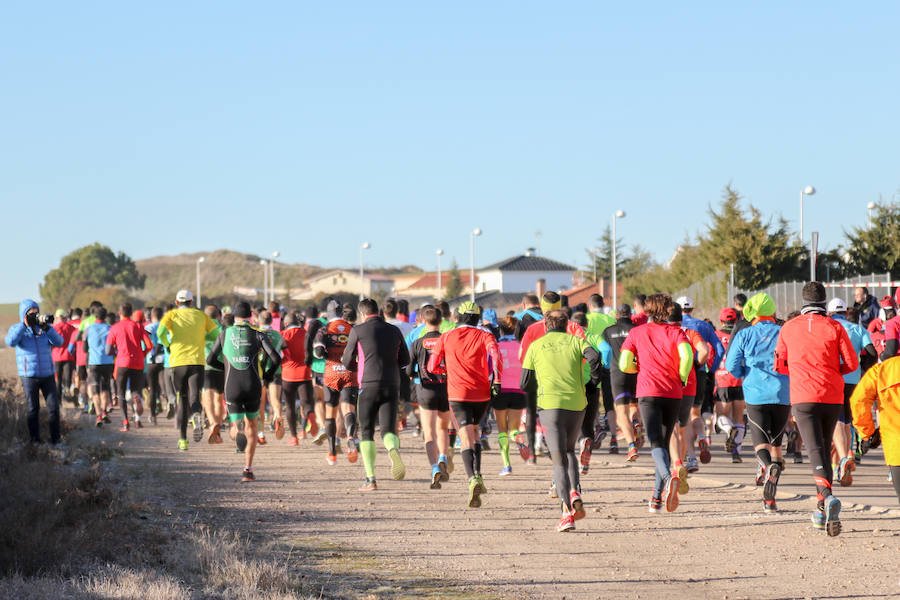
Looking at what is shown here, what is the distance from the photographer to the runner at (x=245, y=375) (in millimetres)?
13219

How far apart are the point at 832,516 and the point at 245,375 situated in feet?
22.3

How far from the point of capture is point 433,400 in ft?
40.1

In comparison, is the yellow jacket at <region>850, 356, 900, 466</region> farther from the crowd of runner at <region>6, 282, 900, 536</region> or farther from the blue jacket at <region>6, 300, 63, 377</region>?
the blue jacket at <region>6, 300, 63, 377</region>

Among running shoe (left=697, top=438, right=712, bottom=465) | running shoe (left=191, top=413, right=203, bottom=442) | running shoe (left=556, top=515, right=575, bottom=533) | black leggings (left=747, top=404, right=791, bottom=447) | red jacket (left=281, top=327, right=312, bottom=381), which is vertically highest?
red jacket (left=281, top=327, right=312, bottom=381)

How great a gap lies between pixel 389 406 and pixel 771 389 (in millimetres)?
3880

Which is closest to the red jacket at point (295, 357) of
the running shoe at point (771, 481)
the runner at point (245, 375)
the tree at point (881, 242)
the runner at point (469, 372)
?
the runner at point (245, 375)

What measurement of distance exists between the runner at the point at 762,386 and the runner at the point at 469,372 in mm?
2386

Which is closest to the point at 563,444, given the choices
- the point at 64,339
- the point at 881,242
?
the point at 64,339

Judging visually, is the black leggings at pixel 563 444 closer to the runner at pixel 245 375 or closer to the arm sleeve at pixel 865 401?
the arm sleeve at pixel 865 401

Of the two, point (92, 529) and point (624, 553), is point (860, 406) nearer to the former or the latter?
point (624, 553)

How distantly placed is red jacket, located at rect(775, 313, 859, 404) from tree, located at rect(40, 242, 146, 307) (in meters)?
129

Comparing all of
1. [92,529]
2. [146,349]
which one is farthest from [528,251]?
[92,529]

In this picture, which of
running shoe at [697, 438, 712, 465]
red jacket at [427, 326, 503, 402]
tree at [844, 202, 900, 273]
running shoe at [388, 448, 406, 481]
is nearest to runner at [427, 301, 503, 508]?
red jacket at [427, 326, 503, 402]

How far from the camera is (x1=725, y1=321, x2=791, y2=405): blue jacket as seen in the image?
1112 centimetres
